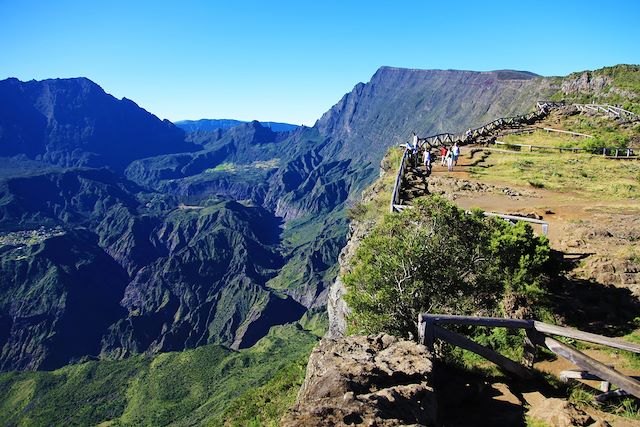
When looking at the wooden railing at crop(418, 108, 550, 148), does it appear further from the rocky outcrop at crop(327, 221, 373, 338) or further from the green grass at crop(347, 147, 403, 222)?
the rocky outcrop at crop(327, 221, 373, 338)

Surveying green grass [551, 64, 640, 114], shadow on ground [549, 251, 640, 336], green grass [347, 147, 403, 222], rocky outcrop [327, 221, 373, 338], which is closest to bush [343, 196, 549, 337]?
shadow on ground [549, 251, 640, 336]

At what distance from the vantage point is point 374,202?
103ft

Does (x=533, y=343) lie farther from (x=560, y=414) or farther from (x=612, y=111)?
(x=612, y=111)

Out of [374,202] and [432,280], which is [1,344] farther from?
[432,280]

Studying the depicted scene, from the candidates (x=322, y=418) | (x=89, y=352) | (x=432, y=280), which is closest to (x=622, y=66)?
(x=432, y=280)

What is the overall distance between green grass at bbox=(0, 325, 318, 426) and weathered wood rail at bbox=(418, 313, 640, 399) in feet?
178

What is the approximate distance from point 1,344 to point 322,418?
7702 inches

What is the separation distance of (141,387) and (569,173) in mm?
80228

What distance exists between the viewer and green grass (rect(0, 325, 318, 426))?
67.9 meters

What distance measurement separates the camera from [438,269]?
12.9 m

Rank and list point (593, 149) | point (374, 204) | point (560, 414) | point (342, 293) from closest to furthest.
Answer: point (560, 414) → point (342, 293) → point (374, 204) → point (593, 149)

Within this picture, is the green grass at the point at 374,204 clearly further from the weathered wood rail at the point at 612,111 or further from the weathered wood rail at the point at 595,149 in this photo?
the weathered wood rail at the point at 612,111

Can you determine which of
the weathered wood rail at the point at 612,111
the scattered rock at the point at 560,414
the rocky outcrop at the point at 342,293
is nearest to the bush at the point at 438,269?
the scattered rock at the point at 560,414

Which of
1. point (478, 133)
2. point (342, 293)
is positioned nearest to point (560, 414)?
point (342, 293)
